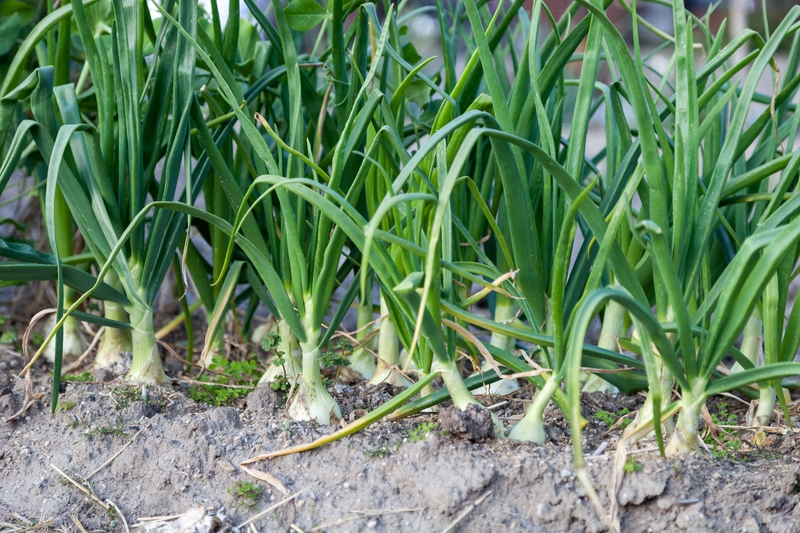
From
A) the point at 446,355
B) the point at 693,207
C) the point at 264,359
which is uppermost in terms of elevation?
the point at 693,207

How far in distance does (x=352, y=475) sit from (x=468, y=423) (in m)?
0.16

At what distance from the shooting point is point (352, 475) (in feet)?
2.59

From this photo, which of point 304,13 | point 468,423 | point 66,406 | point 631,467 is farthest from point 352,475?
point 304,13

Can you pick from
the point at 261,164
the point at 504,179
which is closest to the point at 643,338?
the point at 504,179

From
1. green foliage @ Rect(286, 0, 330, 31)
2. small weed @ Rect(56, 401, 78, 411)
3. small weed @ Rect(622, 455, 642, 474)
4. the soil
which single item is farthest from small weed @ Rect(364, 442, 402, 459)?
green foliage @ Rect(286, 0, 330, 31)

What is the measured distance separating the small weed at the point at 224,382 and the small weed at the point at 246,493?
27 cm

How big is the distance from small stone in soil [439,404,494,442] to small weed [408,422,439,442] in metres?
0.03

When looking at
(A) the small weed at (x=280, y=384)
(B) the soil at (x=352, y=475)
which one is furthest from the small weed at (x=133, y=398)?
(A) the small weed at (x=280, y=384)

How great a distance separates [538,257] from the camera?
2.84 feet

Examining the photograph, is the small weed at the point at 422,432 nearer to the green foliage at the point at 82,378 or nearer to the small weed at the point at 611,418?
the small weed at the point at 611,418

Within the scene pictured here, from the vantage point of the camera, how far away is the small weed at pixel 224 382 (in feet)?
3.44

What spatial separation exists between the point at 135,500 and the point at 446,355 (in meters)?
0.44

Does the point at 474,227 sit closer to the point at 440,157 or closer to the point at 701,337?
the point at 440,157

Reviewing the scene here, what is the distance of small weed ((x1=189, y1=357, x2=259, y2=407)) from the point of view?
3.44 feet
